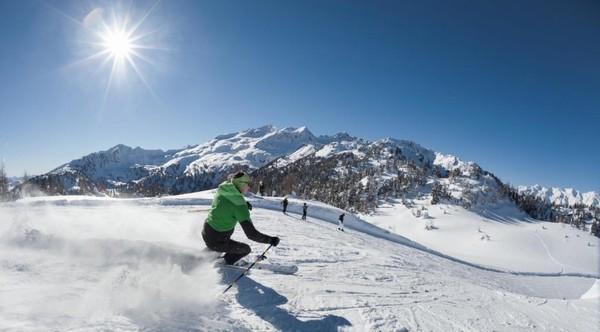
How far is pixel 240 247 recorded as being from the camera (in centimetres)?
718

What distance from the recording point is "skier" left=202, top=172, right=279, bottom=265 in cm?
662

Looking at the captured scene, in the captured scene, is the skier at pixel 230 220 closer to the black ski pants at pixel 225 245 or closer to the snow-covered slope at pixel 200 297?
the black ski pants at pixel 225 245

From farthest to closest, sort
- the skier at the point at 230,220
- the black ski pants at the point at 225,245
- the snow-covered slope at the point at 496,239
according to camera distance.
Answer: the snow-covered slope at the point at 496,239
the black ski pants at the point at 225,245
the skier at the point at 230,220

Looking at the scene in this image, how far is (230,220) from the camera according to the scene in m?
6.96

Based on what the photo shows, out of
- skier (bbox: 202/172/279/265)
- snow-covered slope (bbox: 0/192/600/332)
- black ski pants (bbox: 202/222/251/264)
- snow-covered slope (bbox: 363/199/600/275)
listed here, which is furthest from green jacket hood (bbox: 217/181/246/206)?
snow-covered slope (bbox: 363/199/600/275)

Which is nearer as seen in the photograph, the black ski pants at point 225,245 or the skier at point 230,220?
the skier at point 230,220

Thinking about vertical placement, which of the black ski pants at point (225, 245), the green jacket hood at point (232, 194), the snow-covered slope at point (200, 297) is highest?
the green jacket hood at point (232, 194)

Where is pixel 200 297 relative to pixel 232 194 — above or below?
below

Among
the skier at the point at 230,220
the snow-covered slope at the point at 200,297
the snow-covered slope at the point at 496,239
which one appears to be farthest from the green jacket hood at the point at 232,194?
the snow-covered slope at the point at 496,239

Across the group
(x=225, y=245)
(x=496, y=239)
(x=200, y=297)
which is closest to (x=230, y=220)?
(x=225, y=245)

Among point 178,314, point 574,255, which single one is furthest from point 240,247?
point 574,255

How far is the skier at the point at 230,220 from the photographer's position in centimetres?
662

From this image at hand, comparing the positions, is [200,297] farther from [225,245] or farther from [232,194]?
[232,194]

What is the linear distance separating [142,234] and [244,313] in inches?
215
